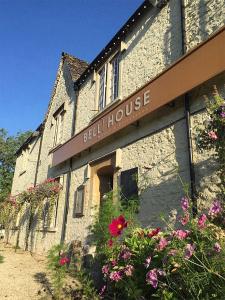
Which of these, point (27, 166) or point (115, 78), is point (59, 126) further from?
point (27, 166)

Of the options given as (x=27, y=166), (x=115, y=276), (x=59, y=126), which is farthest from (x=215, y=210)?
(x=27, y=166)

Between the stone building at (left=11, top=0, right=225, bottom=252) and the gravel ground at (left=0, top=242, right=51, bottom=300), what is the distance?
1.29 metres

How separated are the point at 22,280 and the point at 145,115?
4.31 m

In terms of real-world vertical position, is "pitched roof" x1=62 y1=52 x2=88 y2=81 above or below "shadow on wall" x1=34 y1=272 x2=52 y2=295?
above

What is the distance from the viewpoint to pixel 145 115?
6.19 metres

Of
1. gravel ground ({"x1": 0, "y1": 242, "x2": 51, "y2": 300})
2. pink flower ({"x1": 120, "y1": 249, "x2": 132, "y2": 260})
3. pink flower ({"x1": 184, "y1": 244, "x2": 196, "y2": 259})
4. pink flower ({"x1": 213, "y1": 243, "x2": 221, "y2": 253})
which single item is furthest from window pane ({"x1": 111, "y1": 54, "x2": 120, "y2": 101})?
pink flower ({"x1": 213, "y1": 243, "x2": 221, "y2": 253})

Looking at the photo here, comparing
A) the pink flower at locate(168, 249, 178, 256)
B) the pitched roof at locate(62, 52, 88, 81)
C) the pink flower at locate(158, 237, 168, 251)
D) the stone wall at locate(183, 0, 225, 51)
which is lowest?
the pink flower at locate(168, 249, 178, 256)

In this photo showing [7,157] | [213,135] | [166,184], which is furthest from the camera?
[7,157]

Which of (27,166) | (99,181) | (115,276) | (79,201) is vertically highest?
(27,166)

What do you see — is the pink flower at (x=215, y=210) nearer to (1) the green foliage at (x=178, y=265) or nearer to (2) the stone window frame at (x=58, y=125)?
(1) the green foliage at (x=178, y=265)

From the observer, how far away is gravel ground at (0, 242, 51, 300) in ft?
17.7

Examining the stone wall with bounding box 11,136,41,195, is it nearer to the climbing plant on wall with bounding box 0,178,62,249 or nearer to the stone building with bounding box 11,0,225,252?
the climbing plant on wall with bounding box 0,178,62,249

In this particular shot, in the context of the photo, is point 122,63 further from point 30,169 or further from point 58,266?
point 30,169

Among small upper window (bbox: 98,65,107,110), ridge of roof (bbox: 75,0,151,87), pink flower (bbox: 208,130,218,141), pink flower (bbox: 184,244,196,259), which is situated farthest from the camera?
small upper window (bbox: 98,65,107,110)
